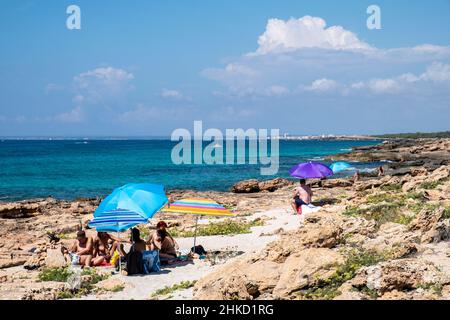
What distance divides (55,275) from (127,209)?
8.22 feet

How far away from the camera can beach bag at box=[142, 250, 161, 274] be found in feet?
42.1

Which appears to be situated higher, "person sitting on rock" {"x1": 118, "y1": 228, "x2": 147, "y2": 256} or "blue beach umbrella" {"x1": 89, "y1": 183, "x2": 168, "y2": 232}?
"blue beach umbrella" {"x1": 89, "y1": 183, "x2": 168, "y2": 232}

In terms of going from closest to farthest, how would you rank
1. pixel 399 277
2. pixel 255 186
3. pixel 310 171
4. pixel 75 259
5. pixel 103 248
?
pixel 399 277, pixel 75 259, pixel 103 248, pixel 310 171, pixel 255 186

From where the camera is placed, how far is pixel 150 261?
12930 millimetres

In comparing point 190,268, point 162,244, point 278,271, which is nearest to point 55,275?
point 162,244

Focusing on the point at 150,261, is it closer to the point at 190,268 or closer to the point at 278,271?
the point at 190,268

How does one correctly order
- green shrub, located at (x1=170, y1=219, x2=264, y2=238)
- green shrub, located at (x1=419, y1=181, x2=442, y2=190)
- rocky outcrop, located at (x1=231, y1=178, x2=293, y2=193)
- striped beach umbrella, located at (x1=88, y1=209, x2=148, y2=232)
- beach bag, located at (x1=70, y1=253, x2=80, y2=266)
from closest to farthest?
striped beach umbrella, located at (x1=88, y1=209, x2=148, y2=232), beach bag, located at (x1=70, y1=253, x2=80, y2=266), green shrub, located at (x1=170, y1=219, x2=264, y2=238), green shrub, located at (x1=419, y1=181, x2=442, y2=190), rocky outcrop, located at (x1=231, y1=178, x2=293, y2=193)

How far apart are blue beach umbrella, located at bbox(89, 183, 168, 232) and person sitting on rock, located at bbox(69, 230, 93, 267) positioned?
143cm

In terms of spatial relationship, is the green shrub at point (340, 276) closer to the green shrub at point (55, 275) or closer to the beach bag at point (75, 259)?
the green shrub at point (55, 275)

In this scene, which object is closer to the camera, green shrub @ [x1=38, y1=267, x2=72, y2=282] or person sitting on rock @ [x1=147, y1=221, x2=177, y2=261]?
green shrub @ [x1=38, y1=267, x2=72, y2=282]

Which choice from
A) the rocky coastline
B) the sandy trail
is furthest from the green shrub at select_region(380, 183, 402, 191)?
the sandy trail

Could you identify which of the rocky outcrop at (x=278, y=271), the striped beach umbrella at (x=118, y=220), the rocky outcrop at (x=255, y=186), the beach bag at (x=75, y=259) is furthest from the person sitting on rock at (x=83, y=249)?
the rocky outcrop at (x=255, y=186)

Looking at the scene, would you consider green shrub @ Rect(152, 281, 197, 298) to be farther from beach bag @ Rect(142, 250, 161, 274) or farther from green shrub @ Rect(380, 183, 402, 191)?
green shrub @ Rect(380, 183, 402, 191)
